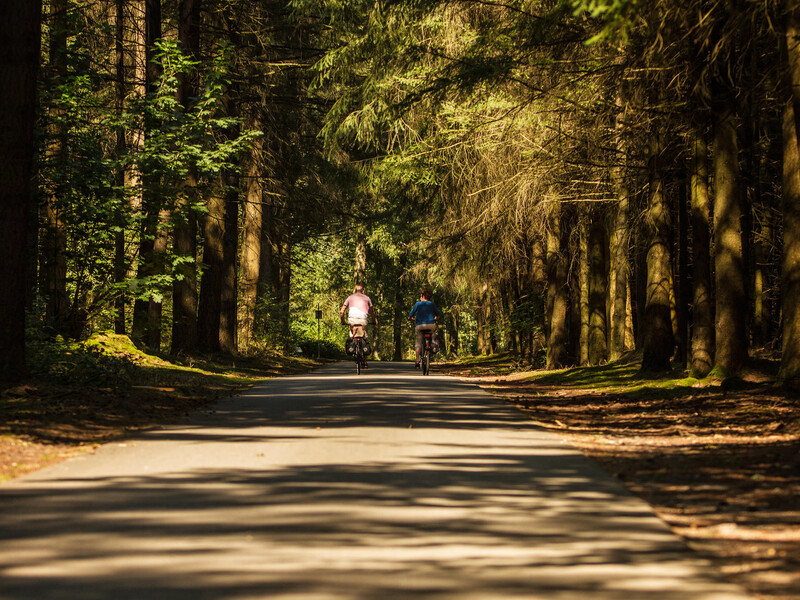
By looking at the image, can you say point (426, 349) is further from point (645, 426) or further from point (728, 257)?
point (645, 426)

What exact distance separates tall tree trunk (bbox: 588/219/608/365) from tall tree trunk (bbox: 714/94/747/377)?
8.81 metres

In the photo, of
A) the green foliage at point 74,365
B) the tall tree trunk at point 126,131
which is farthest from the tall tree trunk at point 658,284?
the tall tree trunk at point 126,131

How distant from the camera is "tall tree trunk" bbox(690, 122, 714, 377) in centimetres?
1778

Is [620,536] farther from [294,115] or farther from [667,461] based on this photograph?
[294,115]

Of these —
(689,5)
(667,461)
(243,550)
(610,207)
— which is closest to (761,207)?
(610,207)

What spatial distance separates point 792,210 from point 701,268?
4.07 m

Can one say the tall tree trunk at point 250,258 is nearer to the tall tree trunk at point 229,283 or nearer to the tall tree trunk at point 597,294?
the tall tree trunk at point 229,283

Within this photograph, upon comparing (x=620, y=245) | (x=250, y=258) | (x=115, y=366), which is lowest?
(x=115, y=366)

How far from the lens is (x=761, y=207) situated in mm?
22625

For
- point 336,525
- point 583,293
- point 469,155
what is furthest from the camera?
point 583,293

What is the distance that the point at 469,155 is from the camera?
25.6 metres

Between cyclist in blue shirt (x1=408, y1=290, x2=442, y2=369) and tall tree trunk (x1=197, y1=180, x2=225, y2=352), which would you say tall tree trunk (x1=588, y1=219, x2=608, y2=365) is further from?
tall tree trunk (x1=197, y1=180, x2=225, y2=352)

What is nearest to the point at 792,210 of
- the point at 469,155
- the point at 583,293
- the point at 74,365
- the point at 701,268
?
the point at 701,268

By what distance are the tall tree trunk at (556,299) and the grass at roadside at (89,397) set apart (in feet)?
27.3
